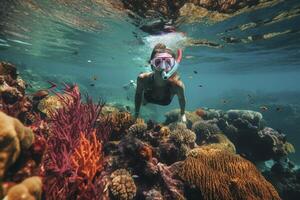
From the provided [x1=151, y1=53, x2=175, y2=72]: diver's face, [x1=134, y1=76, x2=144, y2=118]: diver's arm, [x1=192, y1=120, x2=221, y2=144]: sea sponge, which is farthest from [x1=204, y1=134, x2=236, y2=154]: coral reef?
[x1=151, y1=53, x2=175, y2=72]: diver's face

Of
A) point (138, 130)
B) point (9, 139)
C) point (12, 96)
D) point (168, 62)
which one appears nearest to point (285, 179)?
point (138, 130)

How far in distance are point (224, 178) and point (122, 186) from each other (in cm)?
228

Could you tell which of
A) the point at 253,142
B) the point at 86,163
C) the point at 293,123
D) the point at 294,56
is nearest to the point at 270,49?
the point at 294,56

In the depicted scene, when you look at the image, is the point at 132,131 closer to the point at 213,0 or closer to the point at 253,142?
the point at 253,142

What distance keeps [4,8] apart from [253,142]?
687 inches

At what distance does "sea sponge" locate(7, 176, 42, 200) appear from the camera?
2637mm

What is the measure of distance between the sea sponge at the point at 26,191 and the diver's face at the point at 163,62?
5.07m

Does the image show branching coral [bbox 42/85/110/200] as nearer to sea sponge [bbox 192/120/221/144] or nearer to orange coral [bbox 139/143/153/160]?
orange coral [bbox 139/143/153/160]

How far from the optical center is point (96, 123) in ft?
24.1

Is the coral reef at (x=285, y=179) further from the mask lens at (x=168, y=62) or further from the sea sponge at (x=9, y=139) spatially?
the sea sponge at (x=9, y=139)

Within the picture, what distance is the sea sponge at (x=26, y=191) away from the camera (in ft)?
8.65

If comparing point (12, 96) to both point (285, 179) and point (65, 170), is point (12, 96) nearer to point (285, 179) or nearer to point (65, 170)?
point (65, 170)

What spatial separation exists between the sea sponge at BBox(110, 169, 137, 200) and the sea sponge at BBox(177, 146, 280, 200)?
120 cm

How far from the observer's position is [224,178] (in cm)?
550
